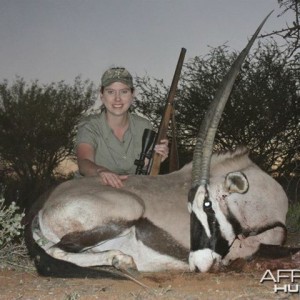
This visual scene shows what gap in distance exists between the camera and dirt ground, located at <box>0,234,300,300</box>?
3133 mm

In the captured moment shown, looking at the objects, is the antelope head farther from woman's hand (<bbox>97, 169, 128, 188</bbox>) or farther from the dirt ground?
woman's hand (<bbox>97, 169, 128, 188</bbox>)

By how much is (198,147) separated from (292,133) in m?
7.07

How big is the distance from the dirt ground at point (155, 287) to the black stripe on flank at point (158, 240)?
0.60 feet

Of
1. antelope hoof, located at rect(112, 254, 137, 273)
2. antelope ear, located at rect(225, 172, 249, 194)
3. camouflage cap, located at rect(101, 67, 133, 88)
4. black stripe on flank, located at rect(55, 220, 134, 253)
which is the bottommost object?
antelope hoof, located at rect(112, 254, 137, 273)

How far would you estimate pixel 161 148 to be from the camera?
5.11 m

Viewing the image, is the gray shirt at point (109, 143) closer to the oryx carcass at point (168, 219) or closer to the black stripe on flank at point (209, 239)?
the oryx carcass at point (168, 219)

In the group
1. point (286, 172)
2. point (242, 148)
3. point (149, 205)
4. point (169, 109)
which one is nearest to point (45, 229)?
point (149, 205)

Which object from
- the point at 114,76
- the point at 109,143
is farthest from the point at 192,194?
the point at 114,76

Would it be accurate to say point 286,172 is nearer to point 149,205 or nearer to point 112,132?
point 112,132

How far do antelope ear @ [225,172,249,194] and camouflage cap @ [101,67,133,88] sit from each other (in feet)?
5.64

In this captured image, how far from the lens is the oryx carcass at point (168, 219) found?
3787mm

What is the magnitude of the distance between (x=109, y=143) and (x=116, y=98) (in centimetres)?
43

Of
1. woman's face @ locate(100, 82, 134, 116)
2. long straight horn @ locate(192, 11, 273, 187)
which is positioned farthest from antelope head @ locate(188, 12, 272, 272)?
woman's face @ locate(100, 82, 134, 116)

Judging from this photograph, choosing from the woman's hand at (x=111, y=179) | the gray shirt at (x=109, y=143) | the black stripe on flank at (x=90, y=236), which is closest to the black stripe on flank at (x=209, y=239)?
the black stripe on flank at (x=90, y=236)
